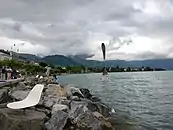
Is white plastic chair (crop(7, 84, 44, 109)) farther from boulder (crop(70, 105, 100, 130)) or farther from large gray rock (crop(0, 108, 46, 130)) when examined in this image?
boulder (crop(70, 105, 100, 130))

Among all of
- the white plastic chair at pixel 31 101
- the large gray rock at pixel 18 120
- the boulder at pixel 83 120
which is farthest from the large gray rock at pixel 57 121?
the white plastic chair at pixel 31 101

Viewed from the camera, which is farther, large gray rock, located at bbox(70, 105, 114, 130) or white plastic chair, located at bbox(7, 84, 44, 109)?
large gray rock, located at bbox(70, 105, 114, 130)

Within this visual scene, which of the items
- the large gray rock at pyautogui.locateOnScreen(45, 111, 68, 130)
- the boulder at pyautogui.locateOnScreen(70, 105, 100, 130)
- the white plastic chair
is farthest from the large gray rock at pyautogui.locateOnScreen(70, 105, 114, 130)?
the white plastic chair

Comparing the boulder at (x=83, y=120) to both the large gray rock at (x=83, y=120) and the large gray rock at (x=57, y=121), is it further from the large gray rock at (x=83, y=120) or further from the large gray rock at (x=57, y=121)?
the large gray rock at (x=57, y=121)

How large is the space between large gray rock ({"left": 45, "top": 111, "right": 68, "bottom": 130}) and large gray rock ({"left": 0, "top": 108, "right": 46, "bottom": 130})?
0.87 m

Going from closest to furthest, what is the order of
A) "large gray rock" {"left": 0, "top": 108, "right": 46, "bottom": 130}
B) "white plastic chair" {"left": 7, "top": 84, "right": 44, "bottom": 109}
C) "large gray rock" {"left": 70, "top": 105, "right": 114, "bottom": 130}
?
"large gray rock" {"left": 0, "top": 108, "right": 46, "bottom": 130} → "white plastic chair" {"left": 7, "top": 84, "right": 44, "bottom": 109} → "large gray rock" {"left": 70, "top": 105, "right": 114, "bottom": 130}

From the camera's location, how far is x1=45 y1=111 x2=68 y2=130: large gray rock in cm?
1269

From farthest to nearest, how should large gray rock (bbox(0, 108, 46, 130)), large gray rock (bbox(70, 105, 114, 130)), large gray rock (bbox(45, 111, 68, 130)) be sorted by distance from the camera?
large gray rock (bbox(70, 105, 114, 130))
large gray rock (bbox(45, 111, 68, 130))
large gray rock (bbox(0, 108, 46, 130))

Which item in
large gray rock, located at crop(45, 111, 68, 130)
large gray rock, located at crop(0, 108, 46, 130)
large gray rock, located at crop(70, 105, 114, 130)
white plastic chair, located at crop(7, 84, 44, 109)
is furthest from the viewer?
large gray rock, located at crop(70, 105, 114, 130)

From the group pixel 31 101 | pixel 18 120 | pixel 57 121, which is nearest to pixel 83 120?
pixel 57 121

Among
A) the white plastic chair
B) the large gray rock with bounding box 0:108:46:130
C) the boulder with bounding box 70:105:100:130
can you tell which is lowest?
the boulder with bounding box 70:105:100:130

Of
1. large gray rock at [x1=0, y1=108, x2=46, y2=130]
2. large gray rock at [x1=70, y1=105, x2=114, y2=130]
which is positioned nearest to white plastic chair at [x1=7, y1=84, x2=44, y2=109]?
large gray rock at [x1=0, y1=108, x2=46, y2=130]

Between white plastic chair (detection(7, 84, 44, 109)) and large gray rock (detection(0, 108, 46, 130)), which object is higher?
white plastic chair (detection(7, 84, 44, 109))

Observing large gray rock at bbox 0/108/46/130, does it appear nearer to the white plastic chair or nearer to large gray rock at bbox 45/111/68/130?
the white plastic chair
